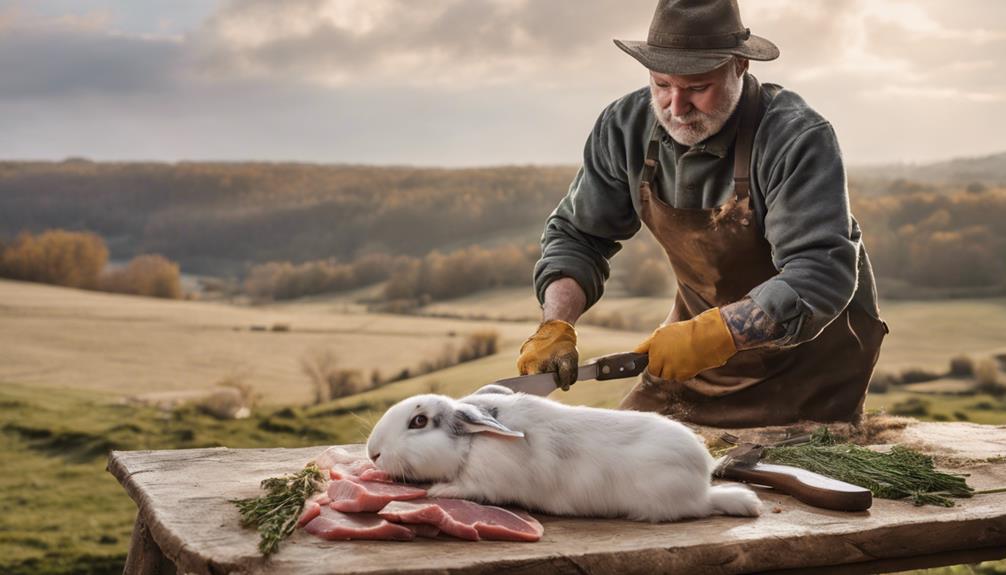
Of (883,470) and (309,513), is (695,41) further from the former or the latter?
(309,513)

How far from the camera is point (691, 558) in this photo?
105 inches

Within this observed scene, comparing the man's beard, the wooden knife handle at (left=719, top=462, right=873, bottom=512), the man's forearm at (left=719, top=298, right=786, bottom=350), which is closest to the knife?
the man's forearm at (left=719, top=298, right=786, bottom=350)

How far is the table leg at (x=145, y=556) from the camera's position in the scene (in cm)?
326

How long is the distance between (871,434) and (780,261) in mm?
911

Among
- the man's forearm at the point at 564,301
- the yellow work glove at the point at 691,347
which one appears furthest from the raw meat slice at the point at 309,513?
the man's forearm at the point at 564,301

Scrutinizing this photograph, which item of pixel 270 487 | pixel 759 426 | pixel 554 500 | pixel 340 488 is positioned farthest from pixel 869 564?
pixel 270 487

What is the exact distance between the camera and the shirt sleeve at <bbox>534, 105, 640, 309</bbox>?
173 inches

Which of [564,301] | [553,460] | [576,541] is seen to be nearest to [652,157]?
[564,301]

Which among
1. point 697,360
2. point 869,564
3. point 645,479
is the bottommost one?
point 869,564

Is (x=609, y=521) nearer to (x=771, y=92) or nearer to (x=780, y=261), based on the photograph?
(x=780, y=261)

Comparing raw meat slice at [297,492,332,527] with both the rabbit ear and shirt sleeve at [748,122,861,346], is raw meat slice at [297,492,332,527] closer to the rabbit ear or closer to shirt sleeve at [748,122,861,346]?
the rabbit ear

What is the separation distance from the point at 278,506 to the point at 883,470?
192 centimetres

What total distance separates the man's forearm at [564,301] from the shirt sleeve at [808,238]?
81 cm

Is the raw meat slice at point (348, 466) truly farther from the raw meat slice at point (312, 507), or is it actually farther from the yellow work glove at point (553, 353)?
the yellow work glove at point (553, 353)
